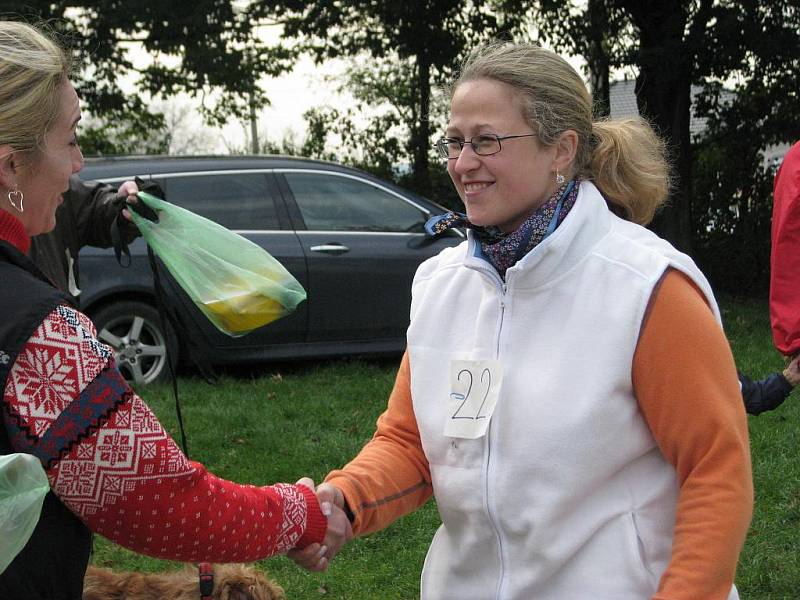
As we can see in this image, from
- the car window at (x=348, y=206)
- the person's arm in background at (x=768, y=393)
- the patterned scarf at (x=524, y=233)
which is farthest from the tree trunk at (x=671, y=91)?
the patterned scarf at (x=524, y=233)

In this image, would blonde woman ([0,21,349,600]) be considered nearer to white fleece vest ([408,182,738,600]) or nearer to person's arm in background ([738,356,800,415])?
white fleece vest ([408,182,738,600])

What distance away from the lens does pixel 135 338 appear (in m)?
8.18

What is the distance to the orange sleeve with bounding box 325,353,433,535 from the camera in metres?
2.66

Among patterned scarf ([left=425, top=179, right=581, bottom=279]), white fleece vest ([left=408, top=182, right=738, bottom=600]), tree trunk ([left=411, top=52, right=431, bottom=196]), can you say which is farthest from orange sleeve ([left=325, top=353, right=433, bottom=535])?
tree trunk ([left=411, top=52, right=431, bottom=196])

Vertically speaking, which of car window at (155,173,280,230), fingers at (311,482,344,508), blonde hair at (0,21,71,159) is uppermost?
blonde hair at (0,21,71,159)

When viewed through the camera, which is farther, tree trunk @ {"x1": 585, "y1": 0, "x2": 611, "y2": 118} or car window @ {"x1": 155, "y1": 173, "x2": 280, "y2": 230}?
tree trunk @ {"x1": 585, "y1": 0, "x2": 611, "y2": 118}

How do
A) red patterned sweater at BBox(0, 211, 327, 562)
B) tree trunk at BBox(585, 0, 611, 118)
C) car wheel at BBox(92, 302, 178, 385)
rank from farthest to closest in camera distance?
tree trunk at BBox(585, 0, 611, 118)
car wheel at BBox(92, 302, 178, 385)
red patterned sweater at BBox(0, 211, 327, 562)

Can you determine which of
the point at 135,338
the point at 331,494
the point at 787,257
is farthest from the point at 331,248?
the point at 331,494

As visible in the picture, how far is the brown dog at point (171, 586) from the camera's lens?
314cm

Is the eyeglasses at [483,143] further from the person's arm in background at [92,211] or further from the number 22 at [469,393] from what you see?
the person's arm in background at [92,211]

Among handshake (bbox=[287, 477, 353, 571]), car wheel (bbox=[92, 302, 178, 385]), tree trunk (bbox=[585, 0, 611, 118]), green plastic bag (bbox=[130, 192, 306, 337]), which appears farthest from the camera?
tree trunk (bbox=[585, 0, 611, 118])

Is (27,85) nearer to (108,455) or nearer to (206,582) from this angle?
(108,455)

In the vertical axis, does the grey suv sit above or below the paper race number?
below

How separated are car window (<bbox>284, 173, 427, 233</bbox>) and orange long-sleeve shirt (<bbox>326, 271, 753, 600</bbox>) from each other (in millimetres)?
6757
